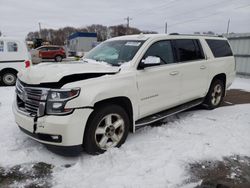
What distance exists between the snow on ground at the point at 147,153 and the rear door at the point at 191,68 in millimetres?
647

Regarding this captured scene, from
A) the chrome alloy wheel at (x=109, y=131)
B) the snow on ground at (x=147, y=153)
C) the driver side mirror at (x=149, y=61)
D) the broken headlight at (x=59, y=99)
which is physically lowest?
the snow on ground at (x=147, y=153)

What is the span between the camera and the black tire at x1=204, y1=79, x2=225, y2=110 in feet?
19.1

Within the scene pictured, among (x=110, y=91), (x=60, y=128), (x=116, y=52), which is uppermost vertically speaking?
(x=116, y=52)

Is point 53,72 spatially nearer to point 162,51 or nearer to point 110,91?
point 110,91

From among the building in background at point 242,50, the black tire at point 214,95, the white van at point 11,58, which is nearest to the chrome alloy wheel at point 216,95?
the black tire at point 214,95

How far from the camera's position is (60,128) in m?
3.00

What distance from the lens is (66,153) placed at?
3217 mm

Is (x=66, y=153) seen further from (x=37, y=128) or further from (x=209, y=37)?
(x=209, y=37)

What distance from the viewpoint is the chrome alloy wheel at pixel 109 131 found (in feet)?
11.3

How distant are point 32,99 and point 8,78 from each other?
7161 mm

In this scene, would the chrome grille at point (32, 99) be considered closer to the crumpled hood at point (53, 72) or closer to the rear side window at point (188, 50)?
the crumpled hood at point (53, 72)

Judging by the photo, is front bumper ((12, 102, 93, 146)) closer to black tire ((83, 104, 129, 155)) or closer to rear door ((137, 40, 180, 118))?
black tire ((83, 104, 129, 155))

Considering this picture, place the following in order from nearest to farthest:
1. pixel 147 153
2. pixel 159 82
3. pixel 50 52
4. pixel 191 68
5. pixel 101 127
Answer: pixel 101 127
pixel 147 153
pixel 159 82
pixel 191 68
pixel 50 52

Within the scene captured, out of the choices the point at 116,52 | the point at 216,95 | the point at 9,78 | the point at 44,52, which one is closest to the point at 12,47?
the point at 9,78
